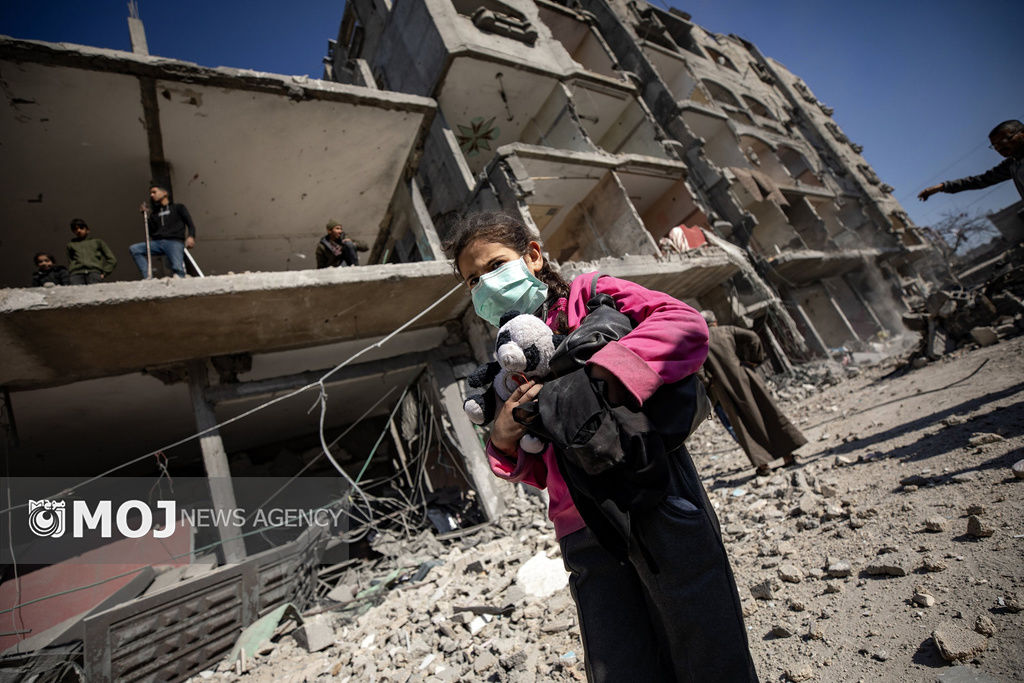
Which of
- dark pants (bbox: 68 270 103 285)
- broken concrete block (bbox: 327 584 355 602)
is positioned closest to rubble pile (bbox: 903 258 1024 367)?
broken concrete block (bbox: 327 584 355 602)

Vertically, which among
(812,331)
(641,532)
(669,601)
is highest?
(812,331)

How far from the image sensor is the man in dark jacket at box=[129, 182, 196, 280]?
195 inches

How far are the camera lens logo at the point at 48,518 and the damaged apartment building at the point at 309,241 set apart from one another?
95 cm

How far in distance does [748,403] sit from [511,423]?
3.62 m

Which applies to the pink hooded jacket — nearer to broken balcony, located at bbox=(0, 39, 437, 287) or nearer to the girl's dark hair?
the girl's dark hair

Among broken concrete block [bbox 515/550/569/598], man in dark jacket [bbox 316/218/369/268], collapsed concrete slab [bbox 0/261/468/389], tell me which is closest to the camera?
broken concrete block [bbox 515/550/569/598]

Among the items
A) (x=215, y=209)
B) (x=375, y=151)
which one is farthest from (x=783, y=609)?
(x=215, y=209)

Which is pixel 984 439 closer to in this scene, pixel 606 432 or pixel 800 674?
pixel 800 674

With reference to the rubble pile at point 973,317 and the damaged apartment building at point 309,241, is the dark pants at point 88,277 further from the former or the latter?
the rubble pile at point 973,317

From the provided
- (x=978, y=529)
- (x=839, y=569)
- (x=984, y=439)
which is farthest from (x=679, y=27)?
(x=839, y=569)

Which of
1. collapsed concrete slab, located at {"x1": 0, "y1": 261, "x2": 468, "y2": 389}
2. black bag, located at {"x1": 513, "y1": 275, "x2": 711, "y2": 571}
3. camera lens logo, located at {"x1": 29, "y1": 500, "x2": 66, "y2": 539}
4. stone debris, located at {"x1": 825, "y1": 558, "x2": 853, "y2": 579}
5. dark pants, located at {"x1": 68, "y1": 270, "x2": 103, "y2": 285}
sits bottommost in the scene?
stone debris, located at {"x1": 825, "y1": 558, "x2": 853, "y2": 579}

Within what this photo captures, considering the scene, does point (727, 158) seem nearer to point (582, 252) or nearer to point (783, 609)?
point (582, 252)

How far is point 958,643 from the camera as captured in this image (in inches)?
56.9

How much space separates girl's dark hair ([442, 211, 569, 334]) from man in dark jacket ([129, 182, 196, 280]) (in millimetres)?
4958
